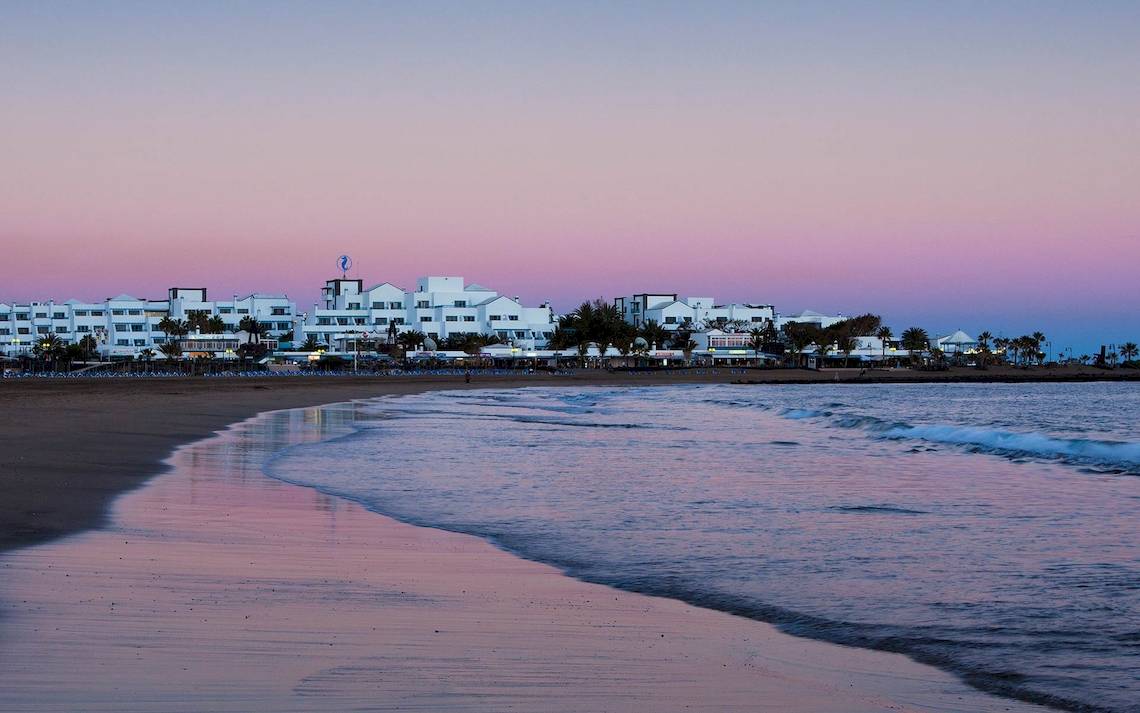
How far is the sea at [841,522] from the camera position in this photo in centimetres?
760

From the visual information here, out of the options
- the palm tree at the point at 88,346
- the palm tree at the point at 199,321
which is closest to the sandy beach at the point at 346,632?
the palm tree at the point at 88,346

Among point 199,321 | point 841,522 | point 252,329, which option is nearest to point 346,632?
point 841,522

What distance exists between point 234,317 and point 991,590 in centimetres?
13131

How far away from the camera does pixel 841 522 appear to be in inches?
517

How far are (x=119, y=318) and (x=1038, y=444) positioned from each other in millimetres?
122807

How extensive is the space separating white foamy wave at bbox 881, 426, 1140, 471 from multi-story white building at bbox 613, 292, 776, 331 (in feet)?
365

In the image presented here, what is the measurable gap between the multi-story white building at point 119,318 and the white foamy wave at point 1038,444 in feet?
364

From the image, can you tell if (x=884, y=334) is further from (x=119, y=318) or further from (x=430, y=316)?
(x=119, y=318)

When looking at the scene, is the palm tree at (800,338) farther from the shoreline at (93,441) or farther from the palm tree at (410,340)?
the shoreline at (93,441)

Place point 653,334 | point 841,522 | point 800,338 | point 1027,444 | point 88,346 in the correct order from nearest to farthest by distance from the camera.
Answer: point 841,522, point 1027,444, point 88,346, point 800,338, point 653,334

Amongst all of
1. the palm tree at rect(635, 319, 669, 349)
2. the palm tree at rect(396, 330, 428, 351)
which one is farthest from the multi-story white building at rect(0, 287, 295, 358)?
the palm tree at rect(635, 319, 669, 349)

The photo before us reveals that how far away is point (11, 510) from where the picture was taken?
1185 centimetres

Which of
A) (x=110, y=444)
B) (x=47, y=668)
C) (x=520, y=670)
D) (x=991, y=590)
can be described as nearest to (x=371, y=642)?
(x=520, y=670)

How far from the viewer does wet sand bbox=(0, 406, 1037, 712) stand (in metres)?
5.66
